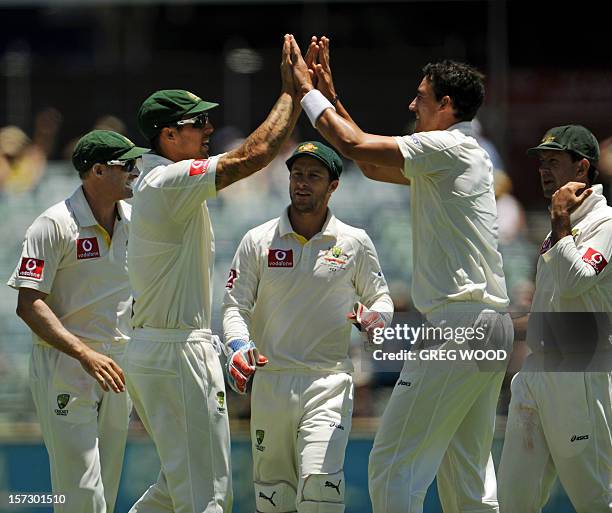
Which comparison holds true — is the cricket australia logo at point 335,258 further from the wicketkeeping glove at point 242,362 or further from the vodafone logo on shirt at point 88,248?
the vodafone logo on shirt at point 88,248

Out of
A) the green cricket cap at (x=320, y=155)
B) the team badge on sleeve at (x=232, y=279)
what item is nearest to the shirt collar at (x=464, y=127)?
the green cricket cap at (x=320, y=155)

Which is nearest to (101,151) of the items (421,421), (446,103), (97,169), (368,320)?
(97,169)

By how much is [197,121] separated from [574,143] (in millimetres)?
1690

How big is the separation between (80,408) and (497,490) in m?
1.92

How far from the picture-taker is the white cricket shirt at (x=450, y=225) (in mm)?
5070

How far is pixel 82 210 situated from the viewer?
19.2ft

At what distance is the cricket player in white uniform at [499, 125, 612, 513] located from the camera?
5.40m

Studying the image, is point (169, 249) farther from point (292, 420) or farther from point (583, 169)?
point (583, 169)

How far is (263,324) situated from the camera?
5.91m

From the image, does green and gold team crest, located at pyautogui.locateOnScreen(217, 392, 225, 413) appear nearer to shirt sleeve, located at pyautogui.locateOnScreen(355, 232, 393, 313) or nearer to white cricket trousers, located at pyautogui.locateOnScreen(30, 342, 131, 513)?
white cricket trousers, located at pyautogui.locateOnScreen(30, 342, 131, 513)

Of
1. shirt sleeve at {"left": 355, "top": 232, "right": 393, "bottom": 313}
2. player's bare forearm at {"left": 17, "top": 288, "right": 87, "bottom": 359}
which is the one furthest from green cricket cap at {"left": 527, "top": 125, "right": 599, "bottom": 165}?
player's bare forearm at {"left": 17, "top": 288, "right": 87, "bottom": 359}

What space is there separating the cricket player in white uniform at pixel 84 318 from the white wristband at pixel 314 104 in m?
1.03

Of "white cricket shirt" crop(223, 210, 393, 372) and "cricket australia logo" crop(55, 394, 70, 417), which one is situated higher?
"white cricket shirt" crop(223, 210, 393, 372)

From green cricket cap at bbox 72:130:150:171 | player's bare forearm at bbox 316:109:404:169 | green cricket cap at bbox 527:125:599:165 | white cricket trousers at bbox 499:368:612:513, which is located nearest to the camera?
player's bare forearm at bbox 316:109:404:169
